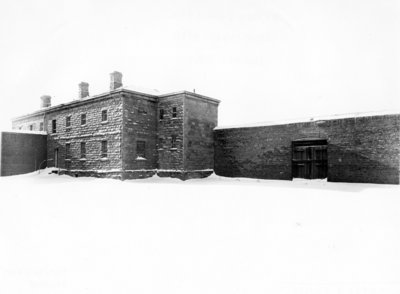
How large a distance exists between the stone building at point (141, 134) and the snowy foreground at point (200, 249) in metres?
12.1

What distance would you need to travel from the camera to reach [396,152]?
15750 millimetres

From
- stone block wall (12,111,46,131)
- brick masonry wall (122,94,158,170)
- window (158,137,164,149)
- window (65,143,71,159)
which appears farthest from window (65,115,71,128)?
window (158,137,164,149)

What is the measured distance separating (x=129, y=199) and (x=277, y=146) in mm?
12254

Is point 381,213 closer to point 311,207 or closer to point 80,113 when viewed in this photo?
point 311,207

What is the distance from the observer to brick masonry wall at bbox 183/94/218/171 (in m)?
21.9

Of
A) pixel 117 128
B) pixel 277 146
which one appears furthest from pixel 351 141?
pixel 117 128

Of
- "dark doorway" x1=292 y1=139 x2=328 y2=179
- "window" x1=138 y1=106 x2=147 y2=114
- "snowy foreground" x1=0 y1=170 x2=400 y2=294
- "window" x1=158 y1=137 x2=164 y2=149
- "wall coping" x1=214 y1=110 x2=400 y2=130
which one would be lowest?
"snowy foreground" x1=0 y1=170 x2=400 y2=294

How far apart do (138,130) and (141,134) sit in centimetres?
40

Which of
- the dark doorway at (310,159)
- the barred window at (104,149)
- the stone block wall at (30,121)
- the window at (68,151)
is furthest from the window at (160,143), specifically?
the stone block wall at (30,121)

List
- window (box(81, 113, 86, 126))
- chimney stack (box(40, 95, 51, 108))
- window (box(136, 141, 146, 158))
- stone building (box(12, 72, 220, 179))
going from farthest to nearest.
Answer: chimney stack (box(40, 95, 51, 108)) < window (box(81, 113, 86, 126)) < window (box(136, 141, 146, 158)) < stone building (box(12, 72, 220, 179))

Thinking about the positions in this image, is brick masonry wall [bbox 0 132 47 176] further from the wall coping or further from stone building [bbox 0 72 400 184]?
the wall coping

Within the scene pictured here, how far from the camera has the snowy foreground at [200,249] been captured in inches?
164

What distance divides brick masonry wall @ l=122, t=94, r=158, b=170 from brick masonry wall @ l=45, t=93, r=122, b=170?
1.50 ft

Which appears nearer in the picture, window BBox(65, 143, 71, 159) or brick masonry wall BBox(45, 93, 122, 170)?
brick masonry wall BBox(45, 93, 122, 170)
